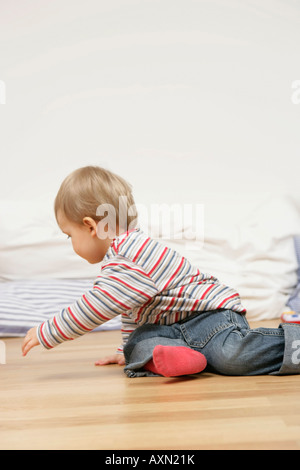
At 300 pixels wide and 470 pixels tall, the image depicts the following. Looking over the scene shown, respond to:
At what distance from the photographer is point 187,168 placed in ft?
8.36

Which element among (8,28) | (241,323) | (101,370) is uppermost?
(8,28)

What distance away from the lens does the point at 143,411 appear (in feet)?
2.93

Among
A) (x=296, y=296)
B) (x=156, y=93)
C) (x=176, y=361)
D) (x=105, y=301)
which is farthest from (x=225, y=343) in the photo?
(x=156, y=93)

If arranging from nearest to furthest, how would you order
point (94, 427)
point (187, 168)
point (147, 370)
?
point (94, 427)
point (147, 370)
point (187, 168)

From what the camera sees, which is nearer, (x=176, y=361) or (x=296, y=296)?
(x=176, y=361)

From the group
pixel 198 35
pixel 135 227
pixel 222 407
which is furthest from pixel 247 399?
pixel 198 35

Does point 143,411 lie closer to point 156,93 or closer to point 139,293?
point 139,293

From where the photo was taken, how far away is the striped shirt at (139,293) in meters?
1.16

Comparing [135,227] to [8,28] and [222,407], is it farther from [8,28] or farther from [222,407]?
[8,28]

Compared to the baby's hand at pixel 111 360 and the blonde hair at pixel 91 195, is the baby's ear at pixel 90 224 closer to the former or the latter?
the blonde hair at pixel 91 195

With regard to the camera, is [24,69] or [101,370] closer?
[101,370]

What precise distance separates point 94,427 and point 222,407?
209mm

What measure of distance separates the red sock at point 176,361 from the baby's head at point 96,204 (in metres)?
0.33

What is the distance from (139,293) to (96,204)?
0.23 m
